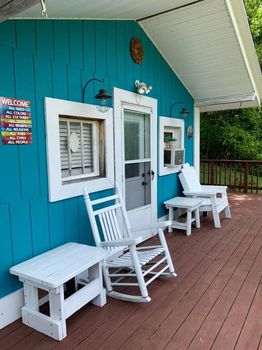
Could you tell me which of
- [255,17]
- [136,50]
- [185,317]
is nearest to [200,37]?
[136,50]

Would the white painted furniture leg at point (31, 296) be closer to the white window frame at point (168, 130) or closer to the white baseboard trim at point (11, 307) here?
the white baseboard trim at point (11, 307)

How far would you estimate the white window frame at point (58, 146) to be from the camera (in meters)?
2.42

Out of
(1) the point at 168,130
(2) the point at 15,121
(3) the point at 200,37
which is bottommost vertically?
(2) the point at 15,121

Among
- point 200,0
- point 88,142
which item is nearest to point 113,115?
point 88,142

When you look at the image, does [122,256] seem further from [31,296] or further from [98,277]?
[31,296]

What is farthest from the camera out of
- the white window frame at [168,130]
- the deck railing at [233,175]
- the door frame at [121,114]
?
the deck railing at [233,175]

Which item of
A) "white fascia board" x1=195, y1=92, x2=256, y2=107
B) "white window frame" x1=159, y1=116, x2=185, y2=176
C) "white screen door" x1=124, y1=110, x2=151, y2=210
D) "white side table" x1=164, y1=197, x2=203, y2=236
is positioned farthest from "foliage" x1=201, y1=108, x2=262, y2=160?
"white screen door" x1=124, y1=110, x2=151, y2=210

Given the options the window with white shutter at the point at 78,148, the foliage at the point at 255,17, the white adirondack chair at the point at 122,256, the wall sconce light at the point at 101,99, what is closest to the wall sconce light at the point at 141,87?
the wall sconce light at the point at 101,99

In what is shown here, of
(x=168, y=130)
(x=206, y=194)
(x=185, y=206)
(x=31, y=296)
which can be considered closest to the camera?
(x=31, y=296)

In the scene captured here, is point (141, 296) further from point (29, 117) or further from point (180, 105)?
point (180, 105)

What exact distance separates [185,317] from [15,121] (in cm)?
204

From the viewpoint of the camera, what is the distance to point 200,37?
3.79m

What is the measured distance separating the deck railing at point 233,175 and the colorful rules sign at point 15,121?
6289mm

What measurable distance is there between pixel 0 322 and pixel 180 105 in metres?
4.21
